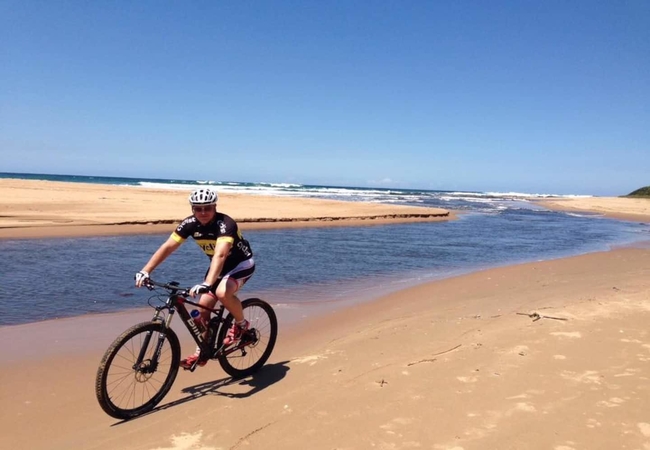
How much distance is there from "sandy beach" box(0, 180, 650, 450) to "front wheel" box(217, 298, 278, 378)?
6.3 inches

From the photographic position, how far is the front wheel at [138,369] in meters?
3.98

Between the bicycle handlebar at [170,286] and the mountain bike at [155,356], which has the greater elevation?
→ the bicycle handlebar at [170,286]

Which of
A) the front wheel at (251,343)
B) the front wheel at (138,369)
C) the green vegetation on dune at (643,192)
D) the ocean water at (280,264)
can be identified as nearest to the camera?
the front wheel at (138,369)

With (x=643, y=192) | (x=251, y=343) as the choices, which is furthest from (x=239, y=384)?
→ (x=643, y=192)

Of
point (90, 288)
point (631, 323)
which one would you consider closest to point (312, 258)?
point (90, 288)

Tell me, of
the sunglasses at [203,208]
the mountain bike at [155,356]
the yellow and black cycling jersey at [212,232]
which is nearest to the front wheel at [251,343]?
the mountain bike at [155,356]

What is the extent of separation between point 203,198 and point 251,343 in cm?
182

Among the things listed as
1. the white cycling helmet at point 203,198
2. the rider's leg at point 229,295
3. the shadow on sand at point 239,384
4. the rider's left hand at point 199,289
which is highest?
the white cycling helmet at point 203,198

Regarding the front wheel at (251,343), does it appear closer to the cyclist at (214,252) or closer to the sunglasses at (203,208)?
the cyclist at (214,252)

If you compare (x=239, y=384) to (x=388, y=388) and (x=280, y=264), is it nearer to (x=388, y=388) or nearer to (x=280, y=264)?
(x=388, y=388)

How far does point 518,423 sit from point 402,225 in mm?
22234

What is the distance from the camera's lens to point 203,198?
14.5ft

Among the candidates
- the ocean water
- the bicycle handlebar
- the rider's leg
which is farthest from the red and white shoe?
the ocean water

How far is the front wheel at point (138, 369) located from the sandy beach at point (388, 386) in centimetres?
15
